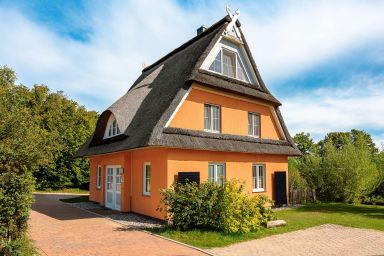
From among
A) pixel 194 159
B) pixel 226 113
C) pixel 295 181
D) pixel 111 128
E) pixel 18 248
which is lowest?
pixel 18 248

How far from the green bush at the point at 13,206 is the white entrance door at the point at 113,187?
29.4 feet

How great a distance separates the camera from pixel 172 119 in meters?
13.5

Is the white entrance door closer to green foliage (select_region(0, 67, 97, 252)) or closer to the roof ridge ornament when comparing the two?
green foliage (select_region(0, 67, 97, 252))

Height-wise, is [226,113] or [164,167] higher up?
[226,113]

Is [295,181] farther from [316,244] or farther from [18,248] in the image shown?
[18,248]

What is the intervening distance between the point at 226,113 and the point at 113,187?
7.43 meters

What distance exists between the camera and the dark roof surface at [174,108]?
13.1m

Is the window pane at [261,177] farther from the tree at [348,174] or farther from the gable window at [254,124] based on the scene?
the tree at [348,174]

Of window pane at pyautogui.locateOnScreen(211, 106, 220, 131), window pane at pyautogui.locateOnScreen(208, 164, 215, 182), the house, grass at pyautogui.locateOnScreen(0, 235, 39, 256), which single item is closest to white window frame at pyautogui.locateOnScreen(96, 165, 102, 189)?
the house

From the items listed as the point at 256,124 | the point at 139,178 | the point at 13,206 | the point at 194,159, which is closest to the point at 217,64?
the point at 256,124

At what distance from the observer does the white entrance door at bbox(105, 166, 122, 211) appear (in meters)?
16.3

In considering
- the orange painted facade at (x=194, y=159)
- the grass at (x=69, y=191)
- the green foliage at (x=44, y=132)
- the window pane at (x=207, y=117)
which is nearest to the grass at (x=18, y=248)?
the green foliage at (x=44, y=132)

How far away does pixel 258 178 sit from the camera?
1739 centimetres

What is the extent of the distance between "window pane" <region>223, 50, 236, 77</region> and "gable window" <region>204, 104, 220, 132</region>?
2.60 m
